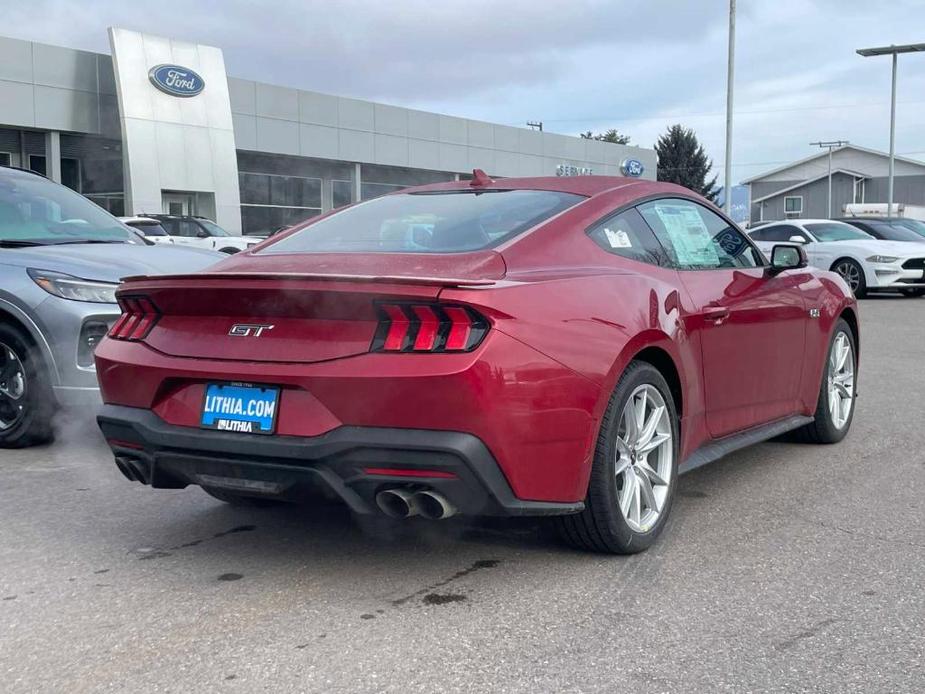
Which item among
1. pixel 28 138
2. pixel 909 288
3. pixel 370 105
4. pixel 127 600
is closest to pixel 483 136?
pixel 370 105

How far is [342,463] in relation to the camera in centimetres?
332

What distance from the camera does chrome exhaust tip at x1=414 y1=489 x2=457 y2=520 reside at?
332 cm

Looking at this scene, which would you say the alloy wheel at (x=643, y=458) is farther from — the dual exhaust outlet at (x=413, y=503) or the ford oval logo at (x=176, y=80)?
the ford oval logo at (x=176, y=80)

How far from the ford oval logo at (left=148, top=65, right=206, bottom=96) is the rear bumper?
2661 centimetres

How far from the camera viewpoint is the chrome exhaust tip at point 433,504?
10.9ft

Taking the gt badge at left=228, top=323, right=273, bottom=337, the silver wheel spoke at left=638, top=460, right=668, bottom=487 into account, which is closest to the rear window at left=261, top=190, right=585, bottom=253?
the gt badge at left=228, top=323, right=273, bottom=337

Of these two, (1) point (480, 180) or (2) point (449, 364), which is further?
(1) point (480, 180)

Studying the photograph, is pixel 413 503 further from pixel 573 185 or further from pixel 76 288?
pixel 76 288

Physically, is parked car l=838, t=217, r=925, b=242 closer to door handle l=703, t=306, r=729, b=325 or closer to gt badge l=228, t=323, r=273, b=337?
door handle l=703, t=306, r=729, b=325

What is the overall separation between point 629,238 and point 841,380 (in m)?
2.42

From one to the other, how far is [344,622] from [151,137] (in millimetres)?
26708


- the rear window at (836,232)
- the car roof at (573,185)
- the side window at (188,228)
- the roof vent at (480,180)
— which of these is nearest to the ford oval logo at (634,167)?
the rear window at (836,232)

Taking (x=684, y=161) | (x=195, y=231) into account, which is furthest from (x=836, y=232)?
(x=684, y=161)

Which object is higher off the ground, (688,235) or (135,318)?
(688,235)
